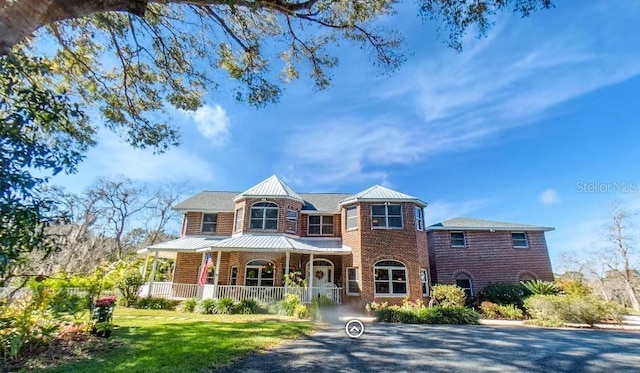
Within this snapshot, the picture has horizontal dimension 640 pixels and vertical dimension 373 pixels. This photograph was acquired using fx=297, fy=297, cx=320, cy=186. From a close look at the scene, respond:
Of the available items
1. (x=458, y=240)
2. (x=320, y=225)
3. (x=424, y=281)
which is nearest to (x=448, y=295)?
(x=424, y=281)

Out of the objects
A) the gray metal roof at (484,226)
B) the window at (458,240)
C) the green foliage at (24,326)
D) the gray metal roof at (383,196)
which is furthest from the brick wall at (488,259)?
the green foliage at (24,326)

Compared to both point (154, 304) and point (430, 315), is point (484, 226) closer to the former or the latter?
point (430, 315)

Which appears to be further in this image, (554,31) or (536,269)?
(536,269)

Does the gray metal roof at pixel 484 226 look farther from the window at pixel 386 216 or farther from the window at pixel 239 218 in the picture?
the window at pixel 239 218

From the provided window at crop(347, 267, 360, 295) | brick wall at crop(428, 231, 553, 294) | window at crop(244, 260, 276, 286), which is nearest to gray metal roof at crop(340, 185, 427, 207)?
brick wall at crop(428, 231, 553, 294)

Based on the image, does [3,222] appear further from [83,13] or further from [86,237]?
[86,237]

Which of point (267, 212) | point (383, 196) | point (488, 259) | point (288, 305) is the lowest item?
point (288, 305)

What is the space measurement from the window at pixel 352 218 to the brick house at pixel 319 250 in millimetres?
64

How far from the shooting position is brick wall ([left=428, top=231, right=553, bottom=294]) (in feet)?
64.3

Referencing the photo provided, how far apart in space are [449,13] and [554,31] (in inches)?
137

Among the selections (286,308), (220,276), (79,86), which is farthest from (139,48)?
(220,276)

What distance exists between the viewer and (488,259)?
20.0 m

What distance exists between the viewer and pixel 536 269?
19.8 metres

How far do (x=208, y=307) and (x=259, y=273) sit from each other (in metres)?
3.92
